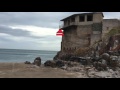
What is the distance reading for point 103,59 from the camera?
25.3m

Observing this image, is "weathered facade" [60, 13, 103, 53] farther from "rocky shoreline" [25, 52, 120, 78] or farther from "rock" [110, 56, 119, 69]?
"rock" [110, 56, 119, 69]

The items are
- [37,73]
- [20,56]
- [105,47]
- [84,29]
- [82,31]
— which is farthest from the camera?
[20,56]

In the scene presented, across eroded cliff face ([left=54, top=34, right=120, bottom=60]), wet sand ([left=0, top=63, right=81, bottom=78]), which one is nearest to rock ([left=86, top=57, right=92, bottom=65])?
eroded cliff face ([left=54, top=34, right=120, bottom=60])

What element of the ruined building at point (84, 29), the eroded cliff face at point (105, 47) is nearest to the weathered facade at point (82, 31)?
the ruined building at point (84, 29)

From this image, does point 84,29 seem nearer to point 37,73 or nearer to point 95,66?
point 95,66

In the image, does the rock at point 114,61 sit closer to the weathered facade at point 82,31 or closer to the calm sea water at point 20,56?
the weathered facade at point 82,31

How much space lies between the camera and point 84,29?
1375 inches

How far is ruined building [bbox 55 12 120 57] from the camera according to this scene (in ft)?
106

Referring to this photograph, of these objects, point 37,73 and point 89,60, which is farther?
point 89,60

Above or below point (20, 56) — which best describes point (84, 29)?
above

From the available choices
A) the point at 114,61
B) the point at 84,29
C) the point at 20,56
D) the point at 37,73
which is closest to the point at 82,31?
the point at 84,29

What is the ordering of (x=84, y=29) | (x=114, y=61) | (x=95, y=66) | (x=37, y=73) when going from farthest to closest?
(x=84, y=29) → (x=95, y=66) → (x=114, y=61) → (x=37, y=73)
